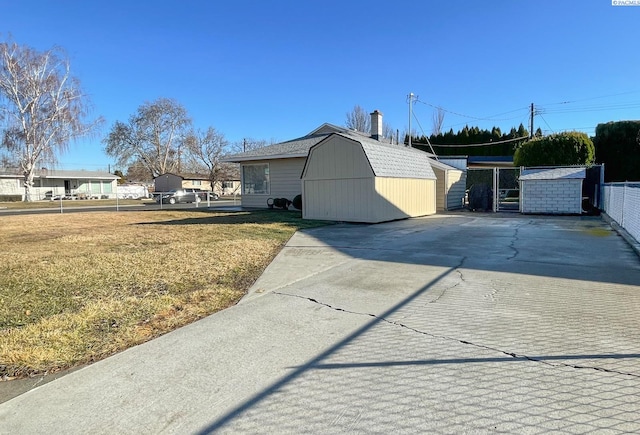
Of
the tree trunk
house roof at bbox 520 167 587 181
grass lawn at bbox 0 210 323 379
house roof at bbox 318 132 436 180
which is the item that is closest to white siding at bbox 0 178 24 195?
the tree trunk

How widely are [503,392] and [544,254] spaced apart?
17.7ft

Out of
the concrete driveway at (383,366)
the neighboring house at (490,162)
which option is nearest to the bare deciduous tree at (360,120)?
the neighboring house at (490,162)

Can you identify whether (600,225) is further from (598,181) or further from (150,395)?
(150,395)

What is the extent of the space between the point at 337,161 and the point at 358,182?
115cm

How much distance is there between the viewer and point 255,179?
20.3m

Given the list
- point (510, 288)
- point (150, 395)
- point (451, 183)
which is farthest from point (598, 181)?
point (150, 395)

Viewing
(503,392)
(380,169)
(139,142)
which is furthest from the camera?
(139,142)

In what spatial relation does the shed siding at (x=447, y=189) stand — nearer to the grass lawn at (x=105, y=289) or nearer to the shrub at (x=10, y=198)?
the grass lawn at (x=105, y=289)

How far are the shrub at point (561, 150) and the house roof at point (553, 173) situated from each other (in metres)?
2.70

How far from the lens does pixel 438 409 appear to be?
2230mm

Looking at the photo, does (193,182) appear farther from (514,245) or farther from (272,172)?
(514,245)

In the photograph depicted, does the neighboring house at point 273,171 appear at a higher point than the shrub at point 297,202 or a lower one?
higher

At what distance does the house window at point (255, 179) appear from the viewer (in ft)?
64.8

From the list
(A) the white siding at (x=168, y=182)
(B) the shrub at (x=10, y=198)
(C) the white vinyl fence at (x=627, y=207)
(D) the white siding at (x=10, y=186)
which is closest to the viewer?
(C) the white vinyl fence at (x=627, y=207)
